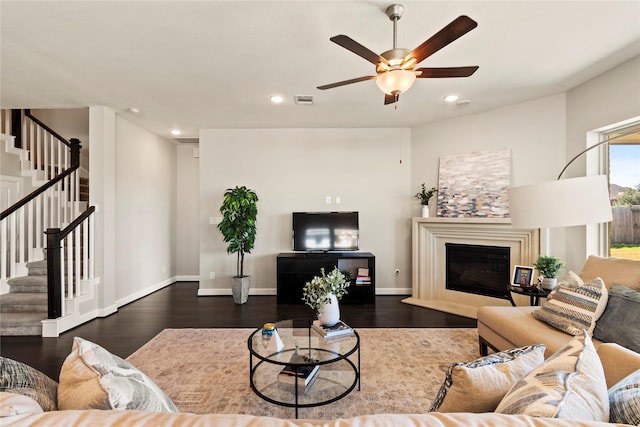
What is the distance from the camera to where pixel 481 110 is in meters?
3.93

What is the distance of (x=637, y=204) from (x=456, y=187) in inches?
Result: 71.4

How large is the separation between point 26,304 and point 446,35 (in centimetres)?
499

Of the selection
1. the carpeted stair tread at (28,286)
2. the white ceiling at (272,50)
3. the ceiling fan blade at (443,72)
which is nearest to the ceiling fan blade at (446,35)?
the ceiling fan blade at (443,72)

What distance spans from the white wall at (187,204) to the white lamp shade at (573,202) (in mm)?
5520

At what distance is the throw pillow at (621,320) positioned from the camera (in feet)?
5.62

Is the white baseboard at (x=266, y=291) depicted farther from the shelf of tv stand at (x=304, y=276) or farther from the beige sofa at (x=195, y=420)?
the beige sofa at (x=195, y=420)

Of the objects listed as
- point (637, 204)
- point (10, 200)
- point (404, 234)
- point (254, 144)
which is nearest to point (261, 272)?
point (254, 144)

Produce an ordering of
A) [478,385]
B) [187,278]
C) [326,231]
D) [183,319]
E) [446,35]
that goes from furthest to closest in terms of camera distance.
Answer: [187,278]
[326,231]
[183,319]
[446,35]
[478,385]

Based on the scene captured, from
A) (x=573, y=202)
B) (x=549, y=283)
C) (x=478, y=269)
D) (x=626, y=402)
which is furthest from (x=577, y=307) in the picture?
(x=478, y=269)

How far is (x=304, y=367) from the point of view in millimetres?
2016

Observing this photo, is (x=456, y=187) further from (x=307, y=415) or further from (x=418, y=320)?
(x=307, y=415)

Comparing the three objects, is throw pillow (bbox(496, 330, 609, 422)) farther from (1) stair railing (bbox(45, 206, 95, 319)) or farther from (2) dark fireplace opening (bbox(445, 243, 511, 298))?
(1) stair railing (bbox(45, 206, 95, 319))

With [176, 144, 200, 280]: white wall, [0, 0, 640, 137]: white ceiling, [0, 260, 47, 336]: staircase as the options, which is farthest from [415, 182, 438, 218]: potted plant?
[0, 260, 47, 336]: staircase

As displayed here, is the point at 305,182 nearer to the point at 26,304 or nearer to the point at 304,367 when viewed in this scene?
the point at 304,367
